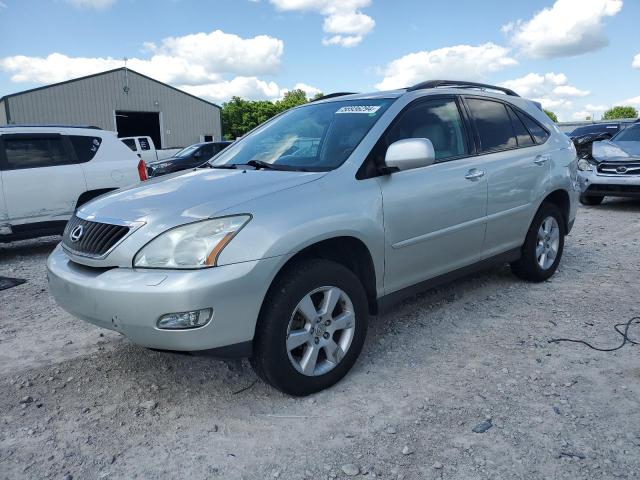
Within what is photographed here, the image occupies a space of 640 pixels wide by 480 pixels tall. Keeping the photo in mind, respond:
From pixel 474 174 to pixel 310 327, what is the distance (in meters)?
1.83

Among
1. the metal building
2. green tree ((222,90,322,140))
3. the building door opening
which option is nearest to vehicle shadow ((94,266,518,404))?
the metal building

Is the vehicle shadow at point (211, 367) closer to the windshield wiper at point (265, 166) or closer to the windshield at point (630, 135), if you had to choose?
the windshield wiper at point (265, 166)

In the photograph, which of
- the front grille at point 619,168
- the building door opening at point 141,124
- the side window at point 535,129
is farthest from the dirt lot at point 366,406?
the building door opening at point 141,124

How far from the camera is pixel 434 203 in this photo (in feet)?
11.6

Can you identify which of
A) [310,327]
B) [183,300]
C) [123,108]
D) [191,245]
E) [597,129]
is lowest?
[310,327]

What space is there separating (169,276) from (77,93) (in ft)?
104

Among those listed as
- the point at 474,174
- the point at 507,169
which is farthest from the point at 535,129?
the point at 474,174

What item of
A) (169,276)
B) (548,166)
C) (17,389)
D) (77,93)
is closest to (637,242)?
(548,166)

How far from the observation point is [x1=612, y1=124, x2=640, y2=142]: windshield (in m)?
10.0

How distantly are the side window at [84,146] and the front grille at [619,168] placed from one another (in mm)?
8501

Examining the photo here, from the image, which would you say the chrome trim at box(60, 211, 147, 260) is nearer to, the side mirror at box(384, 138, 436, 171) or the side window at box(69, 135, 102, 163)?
the side mirror at box(384, 138, 436, 171)

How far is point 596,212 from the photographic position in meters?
9.40

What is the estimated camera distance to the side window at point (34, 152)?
261 inches

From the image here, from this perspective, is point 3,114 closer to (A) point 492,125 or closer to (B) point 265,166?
(B) point 265,166
